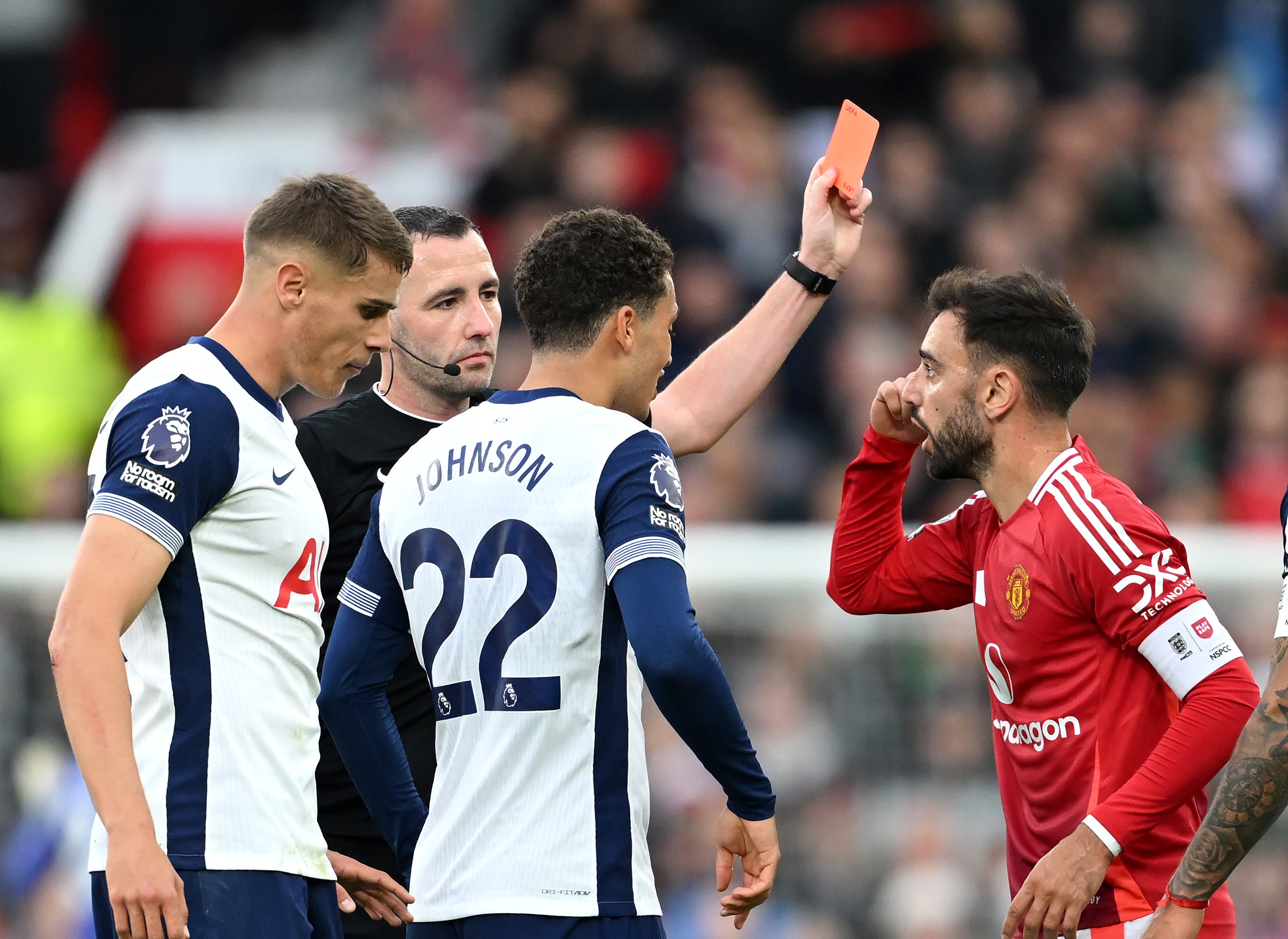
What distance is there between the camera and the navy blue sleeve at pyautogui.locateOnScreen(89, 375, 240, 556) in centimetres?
354

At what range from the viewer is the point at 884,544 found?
487 cm

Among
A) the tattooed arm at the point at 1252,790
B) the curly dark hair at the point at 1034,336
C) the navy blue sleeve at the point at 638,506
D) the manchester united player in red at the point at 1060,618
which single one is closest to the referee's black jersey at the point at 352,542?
the navy blue sleeve at the point at 638,506

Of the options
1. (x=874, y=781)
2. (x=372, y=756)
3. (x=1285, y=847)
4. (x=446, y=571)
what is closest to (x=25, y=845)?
(x=874, y=781)

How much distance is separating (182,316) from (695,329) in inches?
146

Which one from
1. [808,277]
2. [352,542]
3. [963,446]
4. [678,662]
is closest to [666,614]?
[678,662]

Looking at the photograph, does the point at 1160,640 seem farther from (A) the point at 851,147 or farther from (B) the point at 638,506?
(A) the point at 851,147

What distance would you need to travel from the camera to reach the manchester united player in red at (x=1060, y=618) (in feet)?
13.0

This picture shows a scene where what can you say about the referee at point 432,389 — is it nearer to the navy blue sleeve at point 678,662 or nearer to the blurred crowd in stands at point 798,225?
the navy blue sleeve at point 678,662

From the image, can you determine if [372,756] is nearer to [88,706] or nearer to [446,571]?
[446,571]

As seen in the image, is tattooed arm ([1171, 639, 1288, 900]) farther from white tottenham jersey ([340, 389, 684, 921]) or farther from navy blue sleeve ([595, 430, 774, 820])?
white tottenham jersey ([340, 389, 684, 921])

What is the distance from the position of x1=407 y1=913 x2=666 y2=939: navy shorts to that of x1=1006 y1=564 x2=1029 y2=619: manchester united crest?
46.3 inches

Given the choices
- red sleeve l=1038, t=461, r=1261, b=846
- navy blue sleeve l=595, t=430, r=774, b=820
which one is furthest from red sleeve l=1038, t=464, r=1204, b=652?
navy blue sleeve l=595, t=430, r=774, b=820

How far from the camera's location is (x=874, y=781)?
8.26 metres

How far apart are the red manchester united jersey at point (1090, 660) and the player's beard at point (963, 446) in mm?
168
